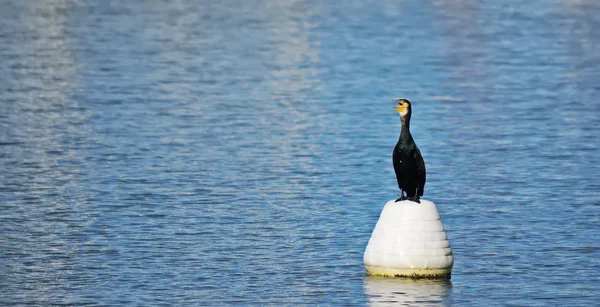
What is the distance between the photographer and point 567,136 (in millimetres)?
41875

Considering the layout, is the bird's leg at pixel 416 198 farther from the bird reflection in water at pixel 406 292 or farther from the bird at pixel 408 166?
the bird reflection in water at pixel 406 292

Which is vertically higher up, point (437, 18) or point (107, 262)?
point (437, 18)

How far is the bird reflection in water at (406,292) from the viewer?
22625mm

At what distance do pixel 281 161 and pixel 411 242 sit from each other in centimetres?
1473

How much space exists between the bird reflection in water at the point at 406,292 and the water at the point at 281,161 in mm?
44

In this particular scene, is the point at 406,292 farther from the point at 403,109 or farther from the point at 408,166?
the point at 403,109

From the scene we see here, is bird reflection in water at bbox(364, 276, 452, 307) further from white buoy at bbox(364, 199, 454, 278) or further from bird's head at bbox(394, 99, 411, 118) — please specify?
bird's head at bbox(394, 99, 411, 118)

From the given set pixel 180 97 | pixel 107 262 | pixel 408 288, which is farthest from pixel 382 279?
pixel 180 97

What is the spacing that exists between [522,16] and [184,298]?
61968 millimetres

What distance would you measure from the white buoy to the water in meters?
0.28

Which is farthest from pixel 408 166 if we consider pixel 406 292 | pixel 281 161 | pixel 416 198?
pixel 281 161

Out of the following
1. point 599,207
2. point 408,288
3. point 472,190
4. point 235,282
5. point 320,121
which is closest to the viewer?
point 408,288

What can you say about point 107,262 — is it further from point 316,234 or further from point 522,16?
point 522,16

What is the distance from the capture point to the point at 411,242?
23109 mm
